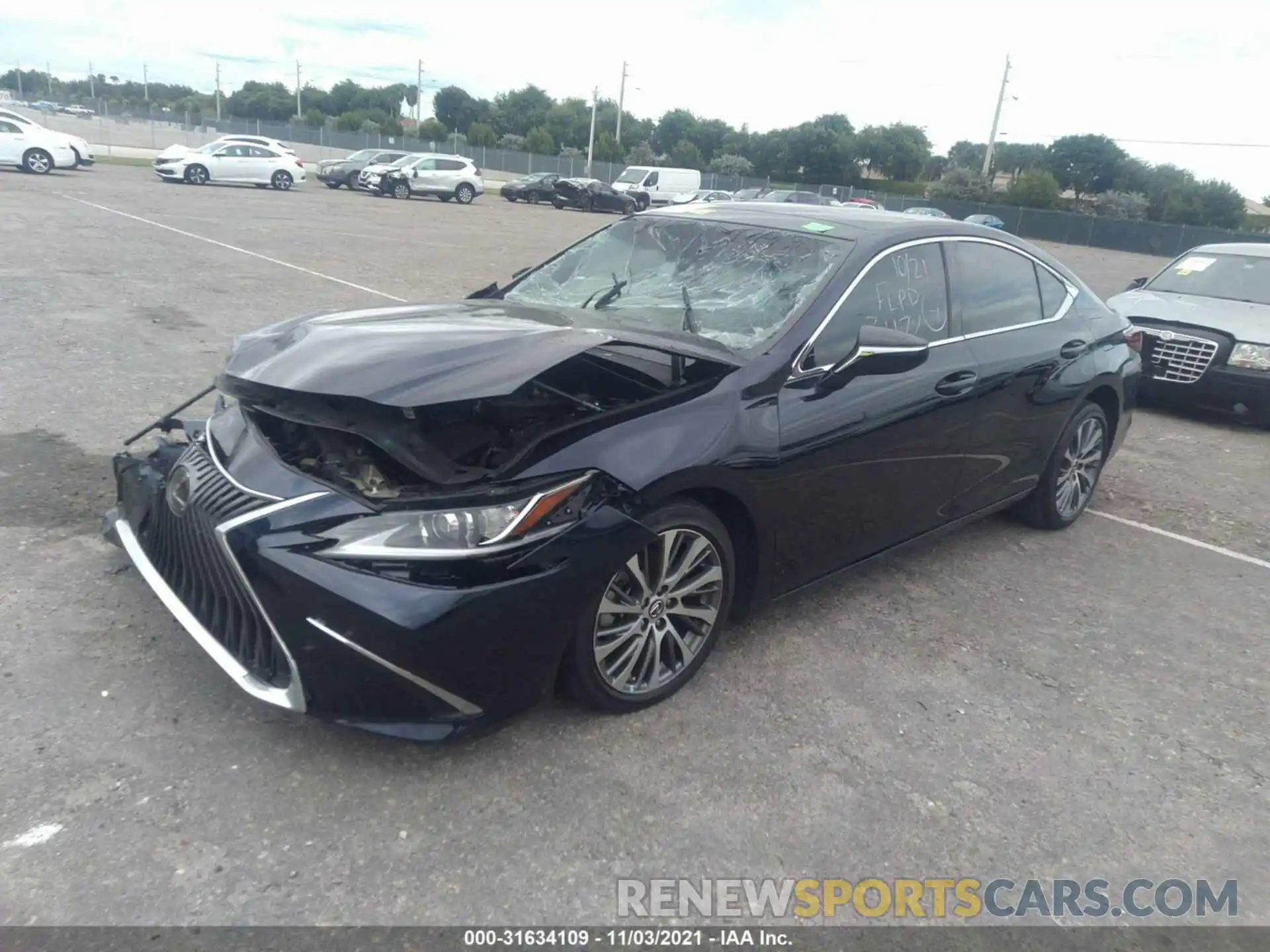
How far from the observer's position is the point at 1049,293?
5.15 metres

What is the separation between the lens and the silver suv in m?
34.4

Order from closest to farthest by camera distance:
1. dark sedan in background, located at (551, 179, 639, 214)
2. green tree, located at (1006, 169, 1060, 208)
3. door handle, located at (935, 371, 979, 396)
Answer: door handle, located at (935, 371, 979, 396) → dark sedan in background, located at (551, 179, 639, 214) → green tree, located at (1006, 169, 1060, 208)

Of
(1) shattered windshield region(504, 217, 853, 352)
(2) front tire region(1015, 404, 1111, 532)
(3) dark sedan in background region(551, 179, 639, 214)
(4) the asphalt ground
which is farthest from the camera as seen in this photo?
(3) dark sedan in background region(551, 179, 639, 214)

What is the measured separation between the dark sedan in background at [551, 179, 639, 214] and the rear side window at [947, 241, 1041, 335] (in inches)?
1313

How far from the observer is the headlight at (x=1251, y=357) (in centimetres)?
793

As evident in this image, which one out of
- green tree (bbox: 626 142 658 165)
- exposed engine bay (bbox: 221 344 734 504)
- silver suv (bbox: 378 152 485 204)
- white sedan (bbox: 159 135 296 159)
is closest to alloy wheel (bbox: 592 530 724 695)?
exposed engine bay (bbox: 221 344 734 504)

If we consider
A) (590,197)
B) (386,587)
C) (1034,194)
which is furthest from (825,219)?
(1034,194)

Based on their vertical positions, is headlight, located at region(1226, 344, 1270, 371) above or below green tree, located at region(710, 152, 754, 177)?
below

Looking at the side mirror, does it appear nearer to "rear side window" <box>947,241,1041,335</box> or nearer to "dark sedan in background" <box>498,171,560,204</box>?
"rear side window" <box>947,241,1041,335</box>

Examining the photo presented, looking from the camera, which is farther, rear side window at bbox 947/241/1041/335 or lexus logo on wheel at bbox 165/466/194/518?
rear side window at bbox 947/241/1041/335

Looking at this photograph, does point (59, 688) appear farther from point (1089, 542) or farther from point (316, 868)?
point (1089, 542)

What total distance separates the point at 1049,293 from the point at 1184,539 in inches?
65.4

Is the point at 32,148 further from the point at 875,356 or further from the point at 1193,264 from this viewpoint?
the point at 875,356

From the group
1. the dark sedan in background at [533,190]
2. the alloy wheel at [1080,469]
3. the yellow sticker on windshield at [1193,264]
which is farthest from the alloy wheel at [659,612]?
the dark sedan in background at [533,190]
